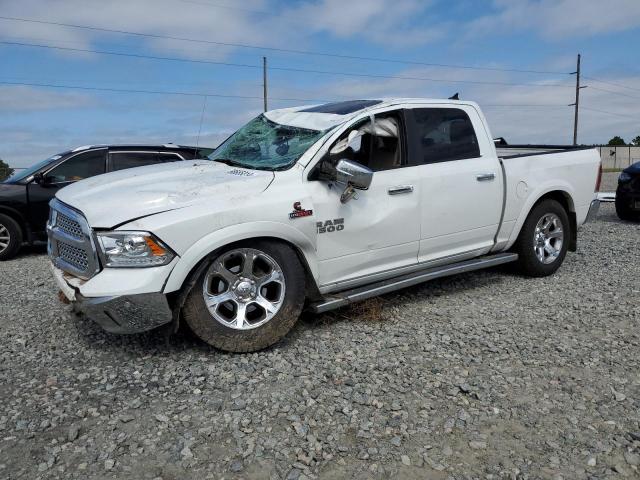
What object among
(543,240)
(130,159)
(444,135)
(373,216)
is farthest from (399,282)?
(130,159)

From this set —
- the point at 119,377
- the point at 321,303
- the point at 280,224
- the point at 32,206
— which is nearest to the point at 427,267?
the point at 321,303

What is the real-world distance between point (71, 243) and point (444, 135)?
131 inches

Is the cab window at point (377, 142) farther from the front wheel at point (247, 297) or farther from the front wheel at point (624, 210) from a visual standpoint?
the front wheel at point (624, 210)

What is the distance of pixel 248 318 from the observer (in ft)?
13.2

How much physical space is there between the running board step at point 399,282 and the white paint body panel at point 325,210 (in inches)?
2.8

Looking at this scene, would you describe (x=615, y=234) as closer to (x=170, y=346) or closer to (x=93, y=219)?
(x=170, y=346)

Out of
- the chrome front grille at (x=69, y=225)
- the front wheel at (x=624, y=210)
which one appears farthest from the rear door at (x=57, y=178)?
the front wheel at (x=624, y=210)

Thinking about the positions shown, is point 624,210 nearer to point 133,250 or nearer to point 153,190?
point 153,190

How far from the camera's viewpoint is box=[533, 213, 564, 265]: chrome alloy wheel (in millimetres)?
5910

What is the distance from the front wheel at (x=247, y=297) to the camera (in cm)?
373

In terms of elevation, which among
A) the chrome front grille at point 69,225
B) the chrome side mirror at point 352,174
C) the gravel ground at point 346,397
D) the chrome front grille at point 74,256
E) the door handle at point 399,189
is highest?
the chrome side mirror at point 352,174

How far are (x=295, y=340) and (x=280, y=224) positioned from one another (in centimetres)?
97

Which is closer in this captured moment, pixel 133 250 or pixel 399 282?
pixel 133 250

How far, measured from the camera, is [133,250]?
11.5 ft
